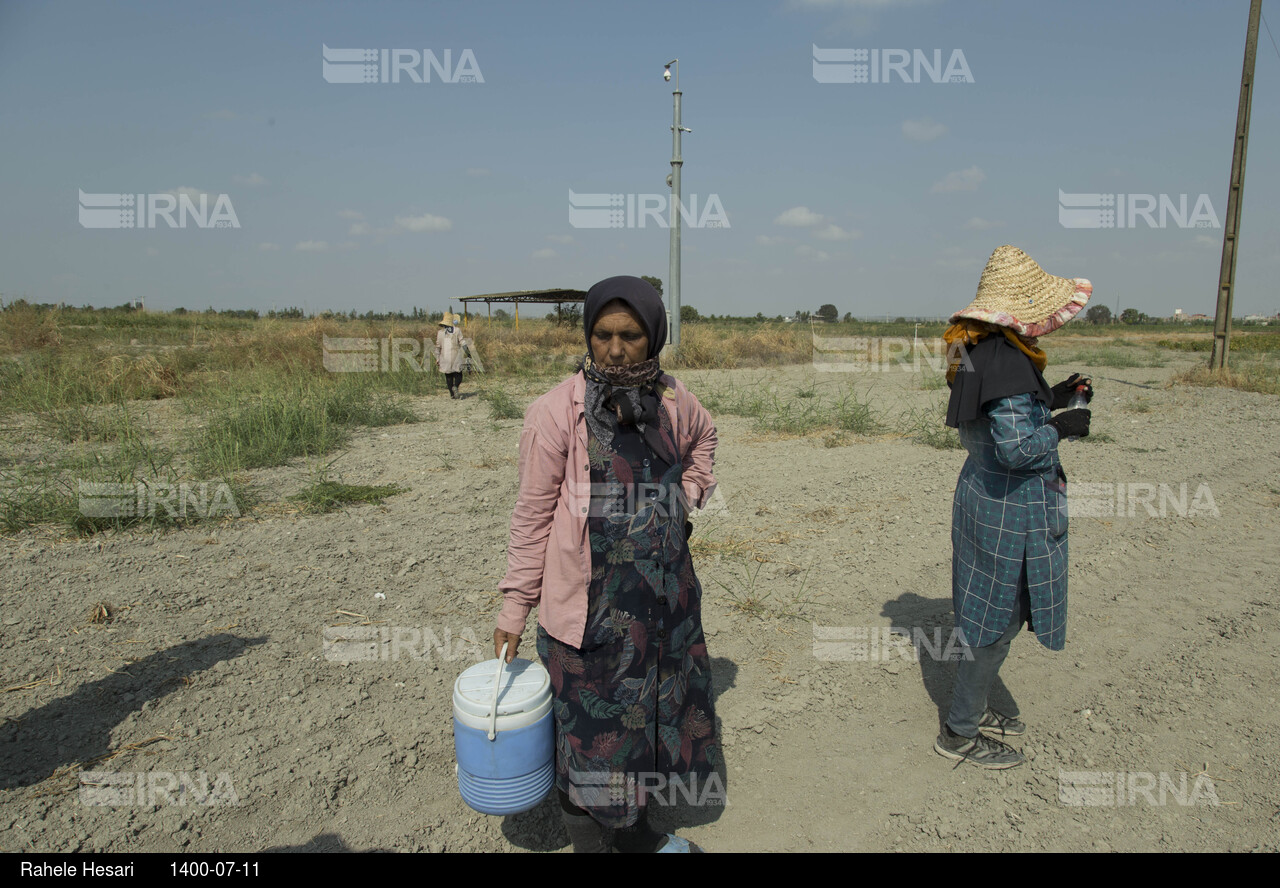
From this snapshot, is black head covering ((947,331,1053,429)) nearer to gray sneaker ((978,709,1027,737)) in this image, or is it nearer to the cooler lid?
gray sneaker ((978,709,1027,737))

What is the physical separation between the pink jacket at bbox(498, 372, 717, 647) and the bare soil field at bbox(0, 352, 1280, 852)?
0.93 meters

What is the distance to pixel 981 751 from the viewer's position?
245 cm

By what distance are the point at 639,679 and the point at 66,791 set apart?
1.96 metres

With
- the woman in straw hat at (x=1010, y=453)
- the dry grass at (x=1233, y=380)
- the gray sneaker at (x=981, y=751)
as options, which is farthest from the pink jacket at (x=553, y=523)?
the dry grass at (x=1233, y=380)

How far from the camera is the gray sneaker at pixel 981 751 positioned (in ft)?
7.98

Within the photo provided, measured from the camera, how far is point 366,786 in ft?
7.69

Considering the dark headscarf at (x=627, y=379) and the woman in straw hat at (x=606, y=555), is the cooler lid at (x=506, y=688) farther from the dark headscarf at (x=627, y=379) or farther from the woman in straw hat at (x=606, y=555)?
the dark headscarf at (x=627, y=379)

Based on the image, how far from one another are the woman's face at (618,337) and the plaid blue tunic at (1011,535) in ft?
3.73

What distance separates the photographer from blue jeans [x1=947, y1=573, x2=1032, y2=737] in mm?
2254

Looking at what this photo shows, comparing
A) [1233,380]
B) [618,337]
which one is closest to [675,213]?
[1233,380]

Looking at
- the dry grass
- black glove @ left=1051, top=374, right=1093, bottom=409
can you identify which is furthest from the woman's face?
the dry grass

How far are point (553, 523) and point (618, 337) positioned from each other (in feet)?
1.61

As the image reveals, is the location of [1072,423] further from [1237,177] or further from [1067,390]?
[1237,177]

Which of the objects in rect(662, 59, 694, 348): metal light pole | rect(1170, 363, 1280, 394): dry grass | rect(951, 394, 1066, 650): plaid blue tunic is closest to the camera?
rect(951, 394, 1066, 650): plaid blue tunic
